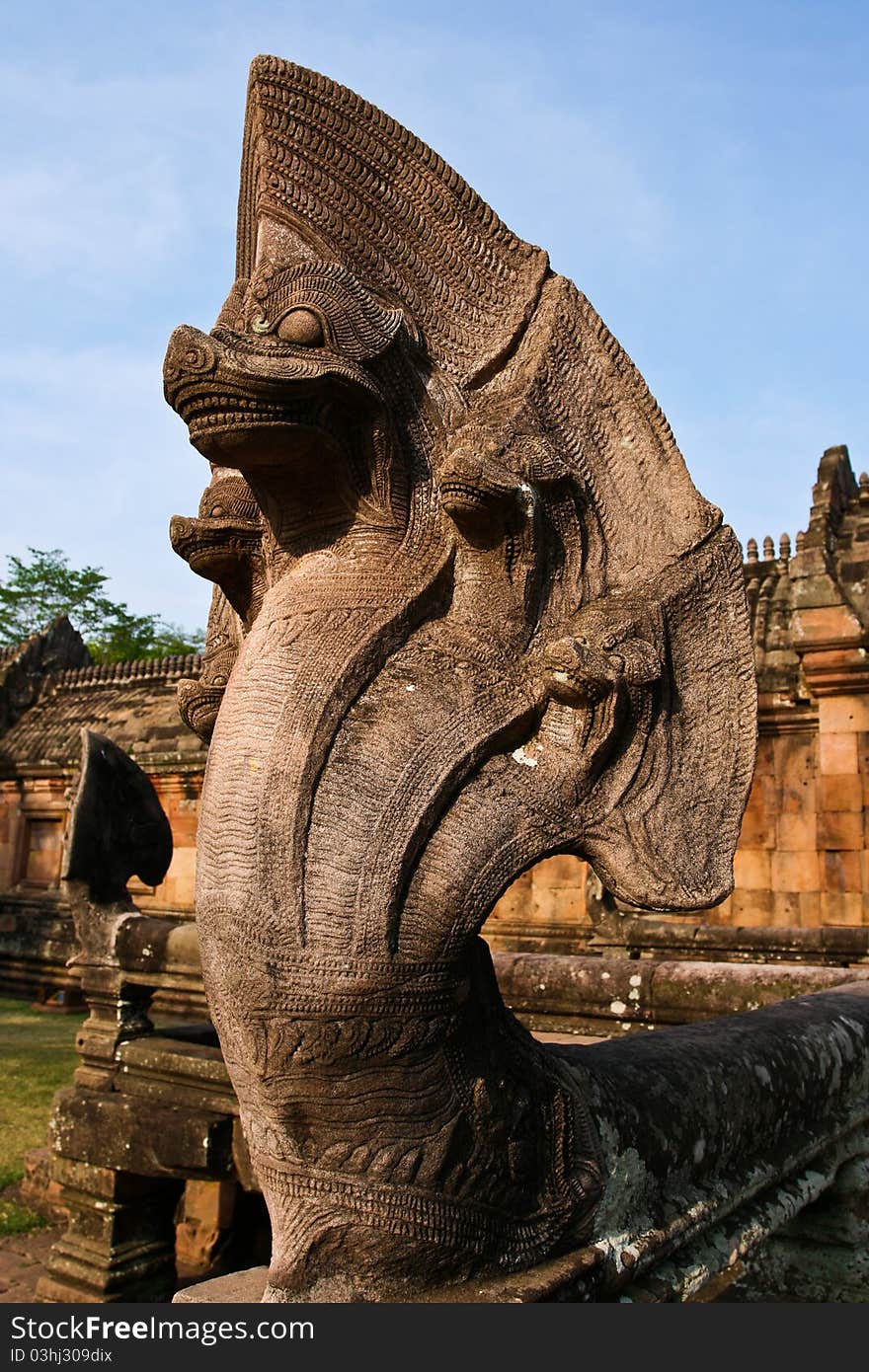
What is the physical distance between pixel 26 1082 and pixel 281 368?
730cm

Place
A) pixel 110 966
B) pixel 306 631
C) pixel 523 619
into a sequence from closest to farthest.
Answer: pixel 306 631 < pixel 523 619 < pixel 110 966

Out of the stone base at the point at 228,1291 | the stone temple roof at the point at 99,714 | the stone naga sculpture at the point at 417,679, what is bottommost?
the stone base at the point at 228,1291

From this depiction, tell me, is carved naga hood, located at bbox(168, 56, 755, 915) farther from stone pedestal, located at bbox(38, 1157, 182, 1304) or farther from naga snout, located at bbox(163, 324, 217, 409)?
stone pedestal, located at bbox(38, 1157, 182, 1304)

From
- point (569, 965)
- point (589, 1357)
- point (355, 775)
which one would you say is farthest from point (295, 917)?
point (569, 965)

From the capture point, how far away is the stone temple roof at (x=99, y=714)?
1270cm

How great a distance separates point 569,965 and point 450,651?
2.80 meters

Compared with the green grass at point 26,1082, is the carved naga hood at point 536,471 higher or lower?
higher

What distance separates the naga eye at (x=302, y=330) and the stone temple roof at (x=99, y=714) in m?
10.6

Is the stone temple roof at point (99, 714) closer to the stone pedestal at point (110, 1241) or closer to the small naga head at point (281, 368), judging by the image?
the stone pedestal at point (110, 1241)

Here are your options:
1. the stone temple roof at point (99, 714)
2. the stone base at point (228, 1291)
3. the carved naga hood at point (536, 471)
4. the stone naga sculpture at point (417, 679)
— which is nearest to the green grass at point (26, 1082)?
the stone temple roof at point (99, 714)

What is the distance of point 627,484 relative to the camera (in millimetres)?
2072

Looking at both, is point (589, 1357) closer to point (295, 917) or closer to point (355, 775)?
point (295, 917)

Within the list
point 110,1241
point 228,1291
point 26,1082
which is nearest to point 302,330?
point 228,1291

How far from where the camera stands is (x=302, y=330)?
1.77 meters
